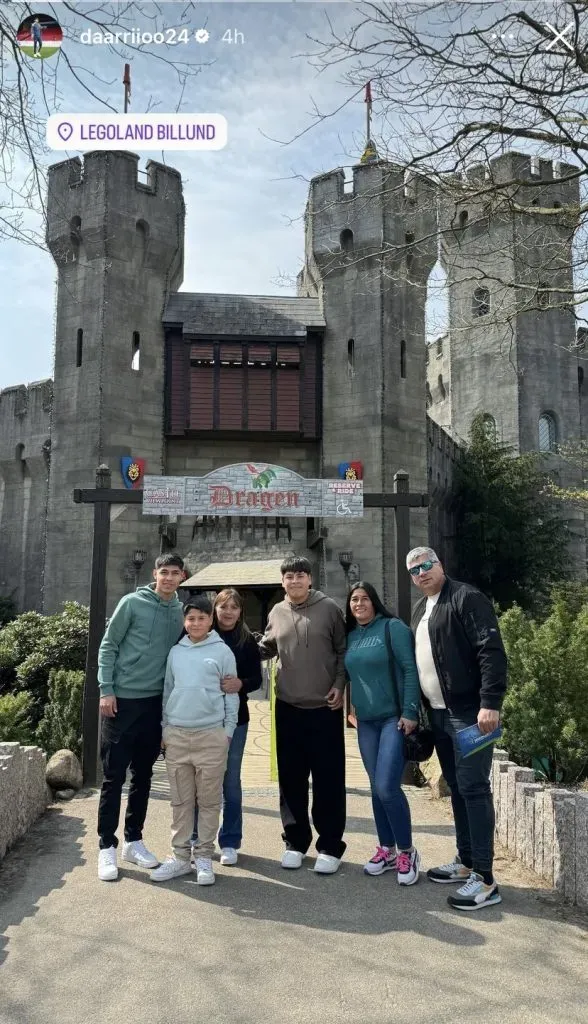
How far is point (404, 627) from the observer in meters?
4.75

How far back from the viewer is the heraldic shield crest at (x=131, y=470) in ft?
66.5

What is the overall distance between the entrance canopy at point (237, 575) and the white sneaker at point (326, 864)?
501 inches

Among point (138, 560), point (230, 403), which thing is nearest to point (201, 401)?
point (230, 403)

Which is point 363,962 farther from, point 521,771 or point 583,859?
point 521,771

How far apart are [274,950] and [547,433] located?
93.8 ft

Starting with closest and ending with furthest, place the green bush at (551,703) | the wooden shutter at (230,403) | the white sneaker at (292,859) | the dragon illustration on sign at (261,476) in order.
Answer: the white sneaker at (292,859) → the green bush at (551,703) → the dragon illustration on sign at (261,476) → the wooden shutter at (230,403)

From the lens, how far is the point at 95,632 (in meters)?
7.61

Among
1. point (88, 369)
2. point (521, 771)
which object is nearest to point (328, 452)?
point (88, 369)

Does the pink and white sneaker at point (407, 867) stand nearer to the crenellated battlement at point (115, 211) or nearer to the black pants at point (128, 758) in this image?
the black pants at point (128, 758)

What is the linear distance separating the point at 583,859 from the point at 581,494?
461 inches

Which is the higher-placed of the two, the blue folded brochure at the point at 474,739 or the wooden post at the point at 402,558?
the wooden post at the point at 402,558

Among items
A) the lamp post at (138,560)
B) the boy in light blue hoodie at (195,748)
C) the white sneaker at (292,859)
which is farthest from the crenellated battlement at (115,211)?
the white sneaker at (292,859)

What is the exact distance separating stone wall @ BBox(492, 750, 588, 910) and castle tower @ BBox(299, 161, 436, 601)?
1492cm

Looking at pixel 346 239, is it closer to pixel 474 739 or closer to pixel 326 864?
pixel 474 739
